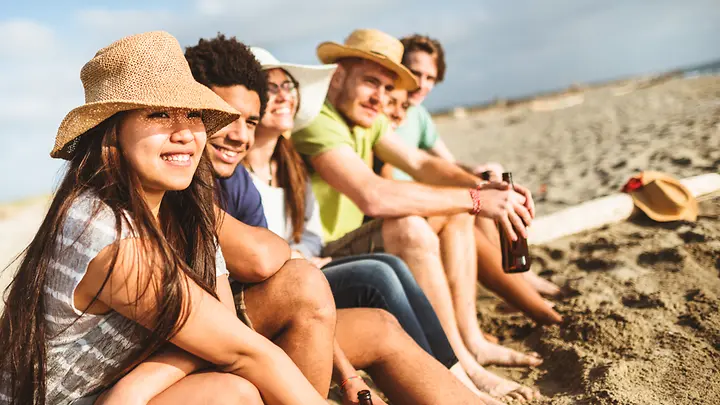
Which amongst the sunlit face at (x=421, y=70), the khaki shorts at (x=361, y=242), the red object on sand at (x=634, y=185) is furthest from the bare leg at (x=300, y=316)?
the red object on sand at (x=634, y=185)

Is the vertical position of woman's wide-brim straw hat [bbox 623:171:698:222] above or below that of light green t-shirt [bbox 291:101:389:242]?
below

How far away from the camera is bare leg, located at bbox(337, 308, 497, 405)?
2629 mm

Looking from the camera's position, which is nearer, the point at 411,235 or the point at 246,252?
the point at 246,252

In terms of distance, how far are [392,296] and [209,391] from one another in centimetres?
122

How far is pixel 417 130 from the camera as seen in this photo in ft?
17.1

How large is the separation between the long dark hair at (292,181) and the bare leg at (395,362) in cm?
91

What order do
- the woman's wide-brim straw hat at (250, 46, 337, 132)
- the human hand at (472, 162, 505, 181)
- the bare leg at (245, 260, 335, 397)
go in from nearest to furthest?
the bare leg at (245, 260, 335, 397) → the woman's wide-brim straw hat at (250, 46, 337, 132) → the human hand at (472, 162, 505, 181)

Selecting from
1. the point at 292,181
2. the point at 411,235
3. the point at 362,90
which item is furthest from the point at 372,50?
the point at 411,235

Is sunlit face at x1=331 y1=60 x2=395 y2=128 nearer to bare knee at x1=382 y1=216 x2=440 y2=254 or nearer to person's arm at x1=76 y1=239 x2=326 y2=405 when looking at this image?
bare knee at x1=382 y1=216 x2=440 y2=254

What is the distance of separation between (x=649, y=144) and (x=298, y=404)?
682cm

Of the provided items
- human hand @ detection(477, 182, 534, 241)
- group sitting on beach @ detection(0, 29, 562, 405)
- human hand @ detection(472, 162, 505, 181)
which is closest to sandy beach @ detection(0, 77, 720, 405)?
group sitting on beach @ detection(0, 29, 562, 405)

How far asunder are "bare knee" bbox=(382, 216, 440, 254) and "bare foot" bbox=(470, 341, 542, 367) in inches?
22.6

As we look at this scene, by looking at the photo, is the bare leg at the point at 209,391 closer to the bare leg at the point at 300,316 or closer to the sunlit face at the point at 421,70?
the bare leg at the point at 300,316

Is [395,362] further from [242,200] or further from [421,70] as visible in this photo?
[421,70]
